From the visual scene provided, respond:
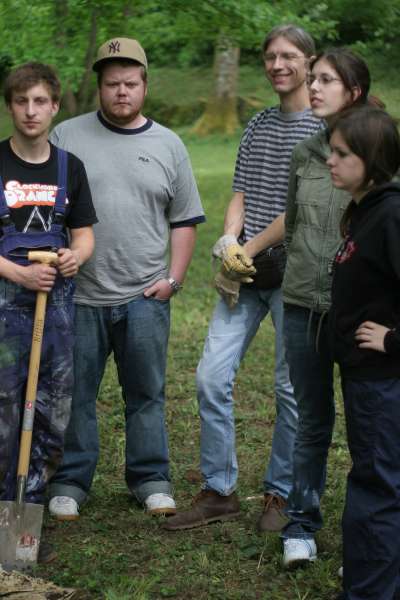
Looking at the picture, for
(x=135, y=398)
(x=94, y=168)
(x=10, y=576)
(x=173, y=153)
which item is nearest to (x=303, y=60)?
(x=173, y=153)

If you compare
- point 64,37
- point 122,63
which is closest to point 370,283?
point 122,63

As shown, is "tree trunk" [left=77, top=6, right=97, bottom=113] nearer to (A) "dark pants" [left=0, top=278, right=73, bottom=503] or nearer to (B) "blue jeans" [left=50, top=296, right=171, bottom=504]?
(B) "blue jeans" [left=50, top=296, right=171, bottom=504]

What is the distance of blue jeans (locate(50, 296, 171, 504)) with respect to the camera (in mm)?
5031

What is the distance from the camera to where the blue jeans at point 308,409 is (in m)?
4.26

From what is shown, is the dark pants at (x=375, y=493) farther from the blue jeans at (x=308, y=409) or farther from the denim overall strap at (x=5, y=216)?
the denim overall strap at (x=5, y=216)

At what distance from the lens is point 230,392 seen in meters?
4.93

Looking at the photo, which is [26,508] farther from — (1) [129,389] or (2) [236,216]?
(2) [236,216]

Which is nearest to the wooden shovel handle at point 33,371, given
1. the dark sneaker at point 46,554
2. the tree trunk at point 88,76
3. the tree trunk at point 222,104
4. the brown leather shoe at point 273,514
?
the dark sneaker at point 46,554

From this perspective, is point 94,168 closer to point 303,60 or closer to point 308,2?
point 303,60

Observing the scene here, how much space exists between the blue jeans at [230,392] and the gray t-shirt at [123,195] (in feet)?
1.54

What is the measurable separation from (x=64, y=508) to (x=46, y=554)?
53 centimetres

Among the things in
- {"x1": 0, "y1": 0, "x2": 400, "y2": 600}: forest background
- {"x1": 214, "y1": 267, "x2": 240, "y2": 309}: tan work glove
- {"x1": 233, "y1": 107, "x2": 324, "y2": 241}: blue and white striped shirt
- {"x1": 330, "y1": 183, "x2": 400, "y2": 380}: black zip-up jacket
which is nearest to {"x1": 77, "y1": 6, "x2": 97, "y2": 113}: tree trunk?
{"x1": 0, "y1": 0, "x2": 400, "y2": 600}: forest background

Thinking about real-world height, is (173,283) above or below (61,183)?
below

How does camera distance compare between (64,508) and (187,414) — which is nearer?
(64,508)
